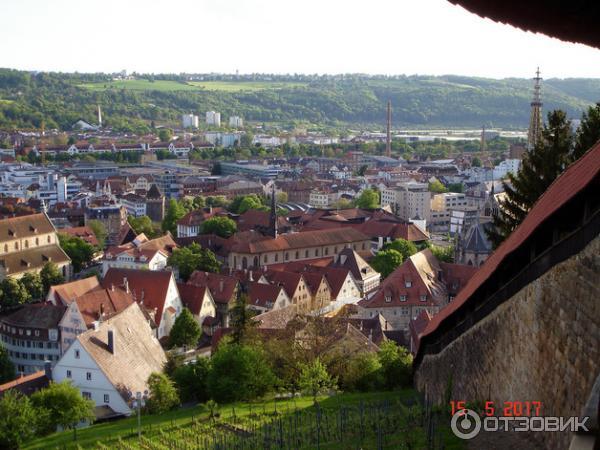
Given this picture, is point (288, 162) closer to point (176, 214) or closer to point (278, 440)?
point (176, 214)

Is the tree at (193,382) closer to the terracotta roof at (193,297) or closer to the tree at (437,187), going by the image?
the terracotta roof at (193,297)

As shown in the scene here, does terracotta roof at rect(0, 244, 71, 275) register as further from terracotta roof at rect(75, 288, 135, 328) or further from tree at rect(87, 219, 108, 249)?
terracotta roof at rect(75, 288, 135, 328)

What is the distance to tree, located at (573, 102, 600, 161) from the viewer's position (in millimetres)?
15852

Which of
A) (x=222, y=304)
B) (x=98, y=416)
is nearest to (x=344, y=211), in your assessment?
(x=222, y=304)

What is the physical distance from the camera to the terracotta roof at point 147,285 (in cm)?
3847

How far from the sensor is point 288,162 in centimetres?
13062

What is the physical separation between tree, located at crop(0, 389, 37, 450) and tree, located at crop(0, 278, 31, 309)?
79.6ft

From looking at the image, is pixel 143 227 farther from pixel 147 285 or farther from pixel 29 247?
pixel 147 285

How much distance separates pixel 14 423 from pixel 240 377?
620 cm

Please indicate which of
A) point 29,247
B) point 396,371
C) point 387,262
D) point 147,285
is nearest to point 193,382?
point 396,371

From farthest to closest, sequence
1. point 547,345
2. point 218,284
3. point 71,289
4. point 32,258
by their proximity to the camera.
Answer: point 32,258, point 218,284, point 71,289, point 547,345

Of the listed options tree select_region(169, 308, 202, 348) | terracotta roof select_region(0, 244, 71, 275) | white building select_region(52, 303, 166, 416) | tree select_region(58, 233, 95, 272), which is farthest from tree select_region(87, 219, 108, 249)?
white building select_region(52, 303, 166, 416)

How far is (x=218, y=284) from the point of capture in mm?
43875

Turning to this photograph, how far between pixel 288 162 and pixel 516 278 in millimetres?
121949
